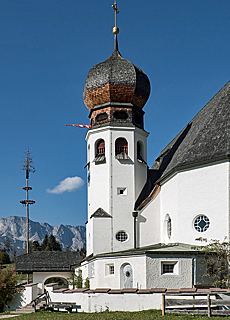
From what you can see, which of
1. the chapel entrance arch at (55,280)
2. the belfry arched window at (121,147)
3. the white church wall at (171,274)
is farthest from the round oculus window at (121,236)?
the chapel entrance arch at (55,280)

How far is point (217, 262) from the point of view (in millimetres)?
21750

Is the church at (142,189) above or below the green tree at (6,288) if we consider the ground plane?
above

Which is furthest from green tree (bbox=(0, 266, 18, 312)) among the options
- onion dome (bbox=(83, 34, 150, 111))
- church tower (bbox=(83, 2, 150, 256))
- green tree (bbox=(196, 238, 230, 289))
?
green tree (bbox=(196, 238, 230, 289))

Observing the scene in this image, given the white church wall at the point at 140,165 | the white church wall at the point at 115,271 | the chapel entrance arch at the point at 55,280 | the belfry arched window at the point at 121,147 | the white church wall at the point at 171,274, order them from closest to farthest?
the white church wall at the point at 171,274
the white church wall at the point at 115,271
the white church wall at the point at 140,165
the belfry arched window at the point at 121,147
the chapel entrance arch at the point at 55,280

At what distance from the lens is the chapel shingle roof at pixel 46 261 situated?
40.9m

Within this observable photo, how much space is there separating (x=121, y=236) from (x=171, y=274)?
7394 mm

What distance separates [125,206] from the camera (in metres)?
29.6

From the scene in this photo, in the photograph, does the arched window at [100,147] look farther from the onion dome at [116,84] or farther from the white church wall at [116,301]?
the white church wall at [116,301]

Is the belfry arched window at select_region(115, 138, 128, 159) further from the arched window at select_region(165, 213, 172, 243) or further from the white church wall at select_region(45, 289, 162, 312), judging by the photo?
the white church wall at select_region(45, 289, 162, 312)

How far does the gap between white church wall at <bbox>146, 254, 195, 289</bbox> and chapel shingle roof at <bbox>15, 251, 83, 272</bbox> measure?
64.6 ft

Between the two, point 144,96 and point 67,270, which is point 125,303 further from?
point 67,270

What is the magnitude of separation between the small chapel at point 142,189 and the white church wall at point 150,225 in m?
0.06

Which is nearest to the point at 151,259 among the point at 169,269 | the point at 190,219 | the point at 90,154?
the point at 169,269

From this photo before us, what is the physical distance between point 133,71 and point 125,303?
707 inches
